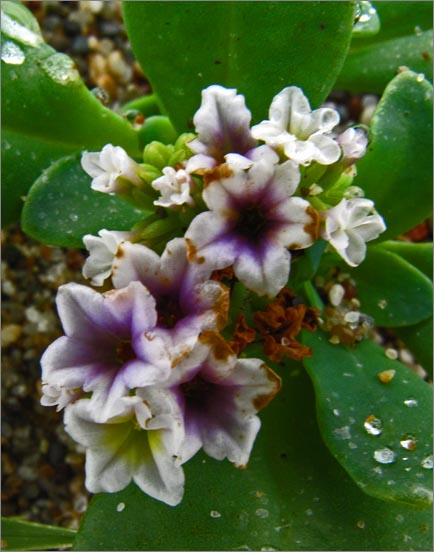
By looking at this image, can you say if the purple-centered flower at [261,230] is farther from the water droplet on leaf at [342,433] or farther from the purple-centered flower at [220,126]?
the water droplet on leaf at [342,433]

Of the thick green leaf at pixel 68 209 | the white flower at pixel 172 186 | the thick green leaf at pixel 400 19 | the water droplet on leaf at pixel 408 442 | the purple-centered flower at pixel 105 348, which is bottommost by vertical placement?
the water droplet on leaf at pixel 408 442

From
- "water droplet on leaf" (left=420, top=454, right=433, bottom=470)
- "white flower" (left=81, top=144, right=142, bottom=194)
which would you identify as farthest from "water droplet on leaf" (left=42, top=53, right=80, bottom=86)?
"water droplet on leaf" (left=420, top=454, right=433, bottom=470)

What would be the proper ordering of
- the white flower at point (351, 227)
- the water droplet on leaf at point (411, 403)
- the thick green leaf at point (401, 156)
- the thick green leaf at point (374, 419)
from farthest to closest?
the thick green leaf at point (401, 156) < the water droplet on leaf at point (411, 403) < the thick green leaf at point (374, 419) < the white flower at point (351, 227)

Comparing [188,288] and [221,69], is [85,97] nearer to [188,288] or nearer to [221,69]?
[221,69]

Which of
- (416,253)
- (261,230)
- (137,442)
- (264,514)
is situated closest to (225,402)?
(137,442)

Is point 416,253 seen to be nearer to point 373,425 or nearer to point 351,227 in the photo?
point 373,425

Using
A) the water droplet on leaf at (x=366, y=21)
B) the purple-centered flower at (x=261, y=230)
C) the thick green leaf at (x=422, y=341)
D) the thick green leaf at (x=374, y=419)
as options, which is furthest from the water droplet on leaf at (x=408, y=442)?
the water droplet on leaf at (x=366, y=21)

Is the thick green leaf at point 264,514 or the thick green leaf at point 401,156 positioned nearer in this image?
the thick green leaf at point 264,514
